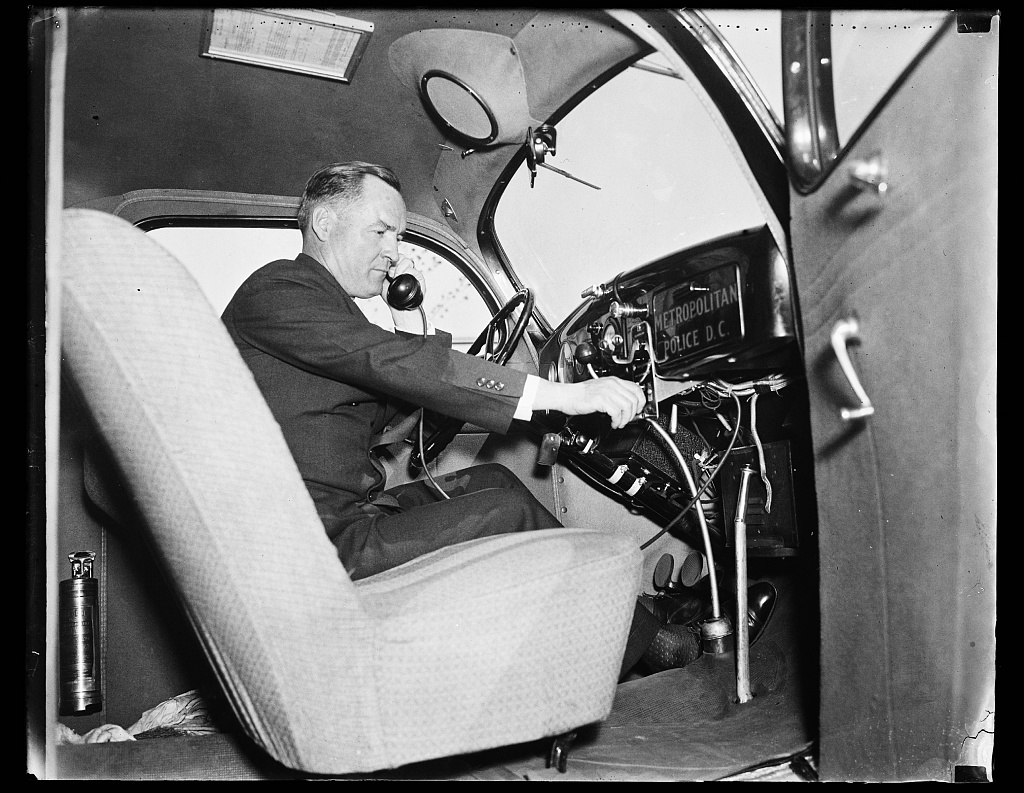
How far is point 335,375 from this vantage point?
5.05ft

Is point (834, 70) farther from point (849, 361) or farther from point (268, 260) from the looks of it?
point (268, 260)

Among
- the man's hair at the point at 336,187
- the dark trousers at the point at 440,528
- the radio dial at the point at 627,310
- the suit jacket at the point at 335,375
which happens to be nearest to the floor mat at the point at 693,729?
the dark trousers at the point at 440,528

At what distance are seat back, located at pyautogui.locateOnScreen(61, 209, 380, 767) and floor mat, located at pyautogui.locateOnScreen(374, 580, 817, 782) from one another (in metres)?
0.45

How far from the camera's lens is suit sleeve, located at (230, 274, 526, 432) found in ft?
4.75

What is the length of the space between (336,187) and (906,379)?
4.62 ft

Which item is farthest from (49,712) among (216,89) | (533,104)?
(533,104)

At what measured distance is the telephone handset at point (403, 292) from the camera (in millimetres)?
2266

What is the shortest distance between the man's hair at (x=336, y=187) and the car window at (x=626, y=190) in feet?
1.95

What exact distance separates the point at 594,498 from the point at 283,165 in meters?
1.46

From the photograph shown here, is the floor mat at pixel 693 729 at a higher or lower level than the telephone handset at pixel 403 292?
lower

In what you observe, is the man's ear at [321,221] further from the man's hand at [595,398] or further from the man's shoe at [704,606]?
the man's shoe at [704,606]

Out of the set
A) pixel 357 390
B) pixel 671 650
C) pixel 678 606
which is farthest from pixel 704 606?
pixel 357 390

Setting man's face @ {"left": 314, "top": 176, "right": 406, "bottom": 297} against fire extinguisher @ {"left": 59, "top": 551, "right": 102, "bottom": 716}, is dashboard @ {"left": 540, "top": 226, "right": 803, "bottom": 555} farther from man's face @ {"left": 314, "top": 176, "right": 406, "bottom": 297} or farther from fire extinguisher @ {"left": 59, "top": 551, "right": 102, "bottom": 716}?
fire extinguisher @ {"left": 59, "top": 551, "right": 102, "bottom": 716}

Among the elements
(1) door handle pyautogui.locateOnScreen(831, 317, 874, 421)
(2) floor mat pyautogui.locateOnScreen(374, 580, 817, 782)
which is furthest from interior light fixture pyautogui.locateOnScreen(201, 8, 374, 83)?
(2) floor mat pyautogui.locateOnScreen(374, 580, 817, 782)
